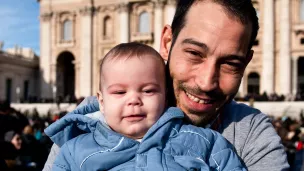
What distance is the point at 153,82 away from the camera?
1.85 m

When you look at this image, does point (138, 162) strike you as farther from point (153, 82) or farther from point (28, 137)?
point (28, 137)

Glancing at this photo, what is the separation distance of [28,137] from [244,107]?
6.22 meters

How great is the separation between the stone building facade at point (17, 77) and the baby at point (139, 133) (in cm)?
3292

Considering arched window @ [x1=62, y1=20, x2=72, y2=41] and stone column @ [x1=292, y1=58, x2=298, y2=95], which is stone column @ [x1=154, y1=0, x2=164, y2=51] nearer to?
arched window @ [x1=62, y1=20, x2=72, y2=41]

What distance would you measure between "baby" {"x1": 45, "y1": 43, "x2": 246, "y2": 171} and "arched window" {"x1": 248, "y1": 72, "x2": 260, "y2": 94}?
32.4m

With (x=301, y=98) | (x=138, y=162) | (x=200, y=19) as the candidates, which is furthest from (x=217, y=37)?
(x=301, y=98)

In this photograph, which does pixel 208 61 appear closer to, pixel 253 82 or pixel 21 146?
pixel 21 146

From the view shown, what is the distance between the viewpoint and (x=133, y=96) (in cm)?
181

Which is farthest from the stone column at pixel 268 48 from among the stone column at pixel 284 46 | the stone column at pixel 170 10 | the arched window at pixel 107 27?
the arched window at pixel 107 27

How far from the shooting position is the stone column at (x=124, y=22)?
34.9 m

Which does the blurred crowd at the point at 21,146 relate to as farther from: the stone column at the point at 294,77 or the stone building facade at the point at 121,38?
the stone building facade at the point at 121,38

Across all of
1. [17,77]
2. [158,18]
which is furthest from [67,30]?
[158,18]

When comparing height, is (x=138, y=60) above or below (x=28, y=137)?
above

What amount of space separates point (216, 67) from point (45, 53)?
38253 mm
